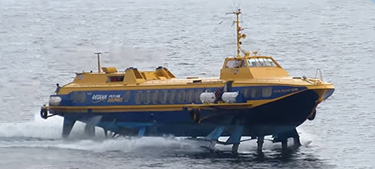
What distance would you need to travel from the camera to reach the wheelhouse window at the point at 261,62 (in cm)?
6756

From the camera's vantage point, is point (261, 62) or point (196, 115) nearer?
point (196, 115)

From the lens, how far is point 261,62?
68.0 metres

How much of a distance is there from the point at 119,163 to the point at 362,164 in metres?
13.0

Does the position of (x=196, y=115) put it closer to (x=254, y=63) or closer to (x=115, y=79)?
(x=254, y=63)

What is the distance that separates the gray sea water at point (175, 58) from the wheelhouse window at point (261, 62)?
4989 millimetres

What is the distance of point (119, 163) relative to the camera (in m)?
64.3

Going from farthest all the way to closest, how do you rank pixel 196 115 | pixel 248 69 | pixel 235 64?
pixel 235 64 → pixel 196 115 → pixel 248 69

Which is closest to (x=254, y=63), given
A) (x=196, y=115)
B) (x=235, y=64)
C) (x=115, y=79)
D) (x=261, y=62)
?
(x=261, y=62)

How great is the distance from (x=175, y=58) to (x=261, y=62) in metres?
46.0

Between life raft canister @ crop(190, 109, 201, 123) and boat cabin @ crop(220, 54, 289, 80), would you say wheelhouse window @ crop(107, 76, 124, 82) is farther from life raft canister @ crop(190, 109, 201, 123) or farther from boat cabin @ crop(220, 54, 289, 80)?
boat cabin @ crop(220, 54, 289, 80)

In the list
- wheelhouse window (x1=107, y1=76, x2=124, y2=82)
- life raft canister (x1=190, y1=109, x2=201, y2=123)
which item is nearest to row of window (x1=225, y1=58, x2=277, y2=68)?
life raft canister (x1=190, y1=109, x2=201, y2=123)

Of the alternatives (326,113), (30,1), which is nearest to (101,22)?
(30,1)

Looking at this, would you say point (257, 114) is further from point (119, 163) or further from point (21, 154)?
point (21, 154)

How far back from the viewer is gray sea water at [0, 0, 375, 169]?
218 ft
